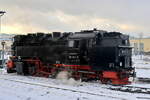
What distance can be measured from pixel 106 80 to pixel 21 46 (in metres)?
9.16

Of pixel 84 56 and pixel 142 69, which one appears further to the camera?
pixel 142 69

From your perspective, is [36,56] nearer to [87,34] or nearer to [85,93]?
[87,34]

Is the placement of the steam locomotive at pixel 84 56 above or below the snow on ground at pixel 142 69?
above

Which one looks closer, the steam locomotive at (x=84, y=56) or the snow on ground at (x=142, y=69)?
the steam locomotive at (x=84, y=56)

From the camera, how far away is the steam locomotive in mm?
15836

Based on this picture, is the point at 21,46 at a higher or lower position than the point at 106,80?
higher

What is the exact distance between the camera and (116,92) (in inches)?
507

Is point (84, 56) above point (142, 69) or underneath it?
above

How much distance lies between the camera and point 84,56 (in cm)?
1695

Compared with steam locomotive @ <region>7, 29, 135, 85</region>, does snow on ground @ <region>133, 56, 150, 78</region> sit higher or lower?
lower

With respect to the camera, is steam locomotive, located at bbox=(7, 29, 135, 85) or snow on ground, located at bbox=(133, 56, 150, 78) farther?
snow on ground, located at bbox=(133, 56, 150, 78)

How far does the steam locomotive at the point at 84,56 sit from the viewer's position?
52.0ft

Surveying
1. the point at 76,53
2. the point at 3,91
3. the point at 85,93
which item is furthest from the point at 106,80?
the point at 3,91

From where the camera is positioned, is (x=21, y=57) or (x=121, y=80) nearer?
(x=121, y=80)
